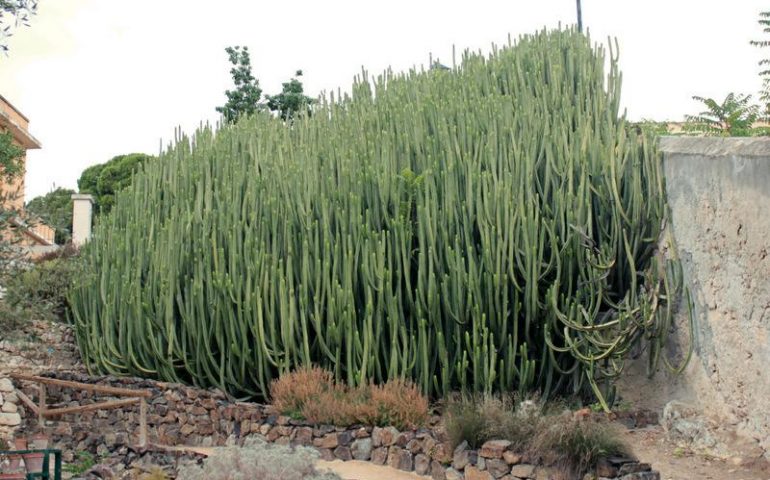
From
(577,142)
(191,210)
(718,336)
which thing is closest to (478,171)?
(577,142)

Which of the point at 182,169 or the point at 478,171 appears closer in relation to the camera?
the point at 478,171

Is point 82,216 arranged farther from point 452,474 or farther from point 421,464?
point 452,474

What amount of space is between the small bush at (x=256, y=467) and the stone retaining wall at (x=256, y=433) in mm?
1975

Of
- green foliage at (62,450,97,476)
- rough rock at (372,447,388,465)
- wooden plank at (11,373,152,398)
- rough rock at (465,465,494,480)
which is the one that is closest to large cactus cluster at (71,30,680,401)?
wooden plank at (11,373,152,398)

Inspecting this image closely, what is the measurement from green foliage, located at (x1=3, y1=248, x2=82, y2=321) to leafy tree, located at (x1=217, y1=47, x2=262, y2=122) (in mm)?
9325

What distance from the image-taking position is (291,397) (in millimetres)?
11164

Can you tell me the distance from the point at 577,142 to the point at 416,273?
8.90 ft

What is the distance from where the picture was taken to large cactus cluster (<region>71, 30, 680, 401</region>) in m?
11.1

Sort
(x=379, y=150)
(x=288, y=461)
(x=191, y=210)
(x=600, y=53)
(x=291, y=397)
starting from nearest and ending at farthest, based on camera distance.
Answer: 1. (x=288, y=461)
2. (x=291, y=397)
3. (x=379, y=150)
4. (x=191, y=210)
5. (x=600, y=53)

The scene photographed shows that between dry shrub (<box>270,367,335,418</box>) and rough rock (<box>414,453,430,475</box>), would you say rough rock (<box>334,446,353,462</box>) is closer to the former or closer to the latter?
dry shrub (<box>270,367,335,418</box>)

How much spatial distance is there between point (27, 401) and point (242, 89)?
16.0 metres

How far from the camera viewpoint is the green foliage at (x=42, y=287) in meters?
9.72

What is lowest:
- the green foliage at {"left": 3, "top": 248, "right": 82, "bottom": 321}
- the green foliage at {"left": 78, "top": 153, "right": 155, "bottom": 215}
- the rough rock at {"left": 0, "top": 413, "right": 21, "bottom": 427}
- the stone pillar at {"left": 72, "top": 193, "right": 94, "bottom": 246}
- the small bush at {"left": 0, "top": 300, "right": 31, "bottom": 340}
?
the rough rock at {"left": 0, "top": 413, "right": 21, "bottom": 427}

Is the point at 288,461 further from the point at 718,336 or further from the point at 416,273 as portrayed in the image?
the point at 718,336
